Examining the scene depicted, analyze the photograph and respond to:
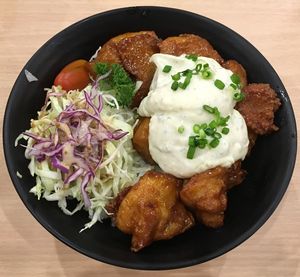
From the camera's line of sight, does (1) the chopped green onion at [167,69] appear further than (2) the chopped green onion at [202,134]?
Yes

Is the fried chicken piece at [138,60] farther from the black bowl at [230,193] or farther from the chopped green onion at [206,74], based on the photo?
the chopped green onion at [206,74]

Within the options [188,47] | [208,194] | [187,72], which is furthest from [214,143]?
[188,47]

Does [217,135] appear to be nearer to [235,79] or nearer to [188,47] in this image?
[235,79]

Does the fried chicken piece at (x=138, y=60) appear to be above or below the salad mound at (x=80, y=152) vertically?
above

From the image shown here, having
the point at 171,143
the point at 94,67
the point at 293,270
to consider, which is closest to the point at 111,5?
the point at 94,67

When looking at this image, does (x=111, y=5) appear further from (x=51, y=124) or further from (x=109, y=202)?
(x=109, y=202)

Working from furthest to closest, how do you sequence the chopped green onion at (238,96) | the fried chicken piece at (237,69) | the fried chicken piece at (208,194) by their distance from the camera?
the fried chicken piece at (237,69) < the chopped green onion at (238,96) < the fried chicken piece at (208,194)

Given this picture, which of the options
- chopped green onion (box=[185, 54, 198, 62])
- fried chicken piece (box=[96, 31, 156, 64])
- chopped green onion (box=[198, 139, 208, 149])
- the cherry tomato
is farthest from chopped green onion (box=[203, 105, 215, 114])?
the cherry tomato

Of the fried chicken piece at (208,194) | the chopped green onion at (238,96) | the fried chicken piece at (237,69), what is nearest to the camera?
the fried chicken piece at (208,194)

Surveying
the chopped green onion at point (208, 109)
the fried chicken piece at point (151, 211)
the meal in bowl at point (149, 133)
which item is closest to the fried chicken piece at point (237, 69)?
the meal in bowl at point (149, 133)
